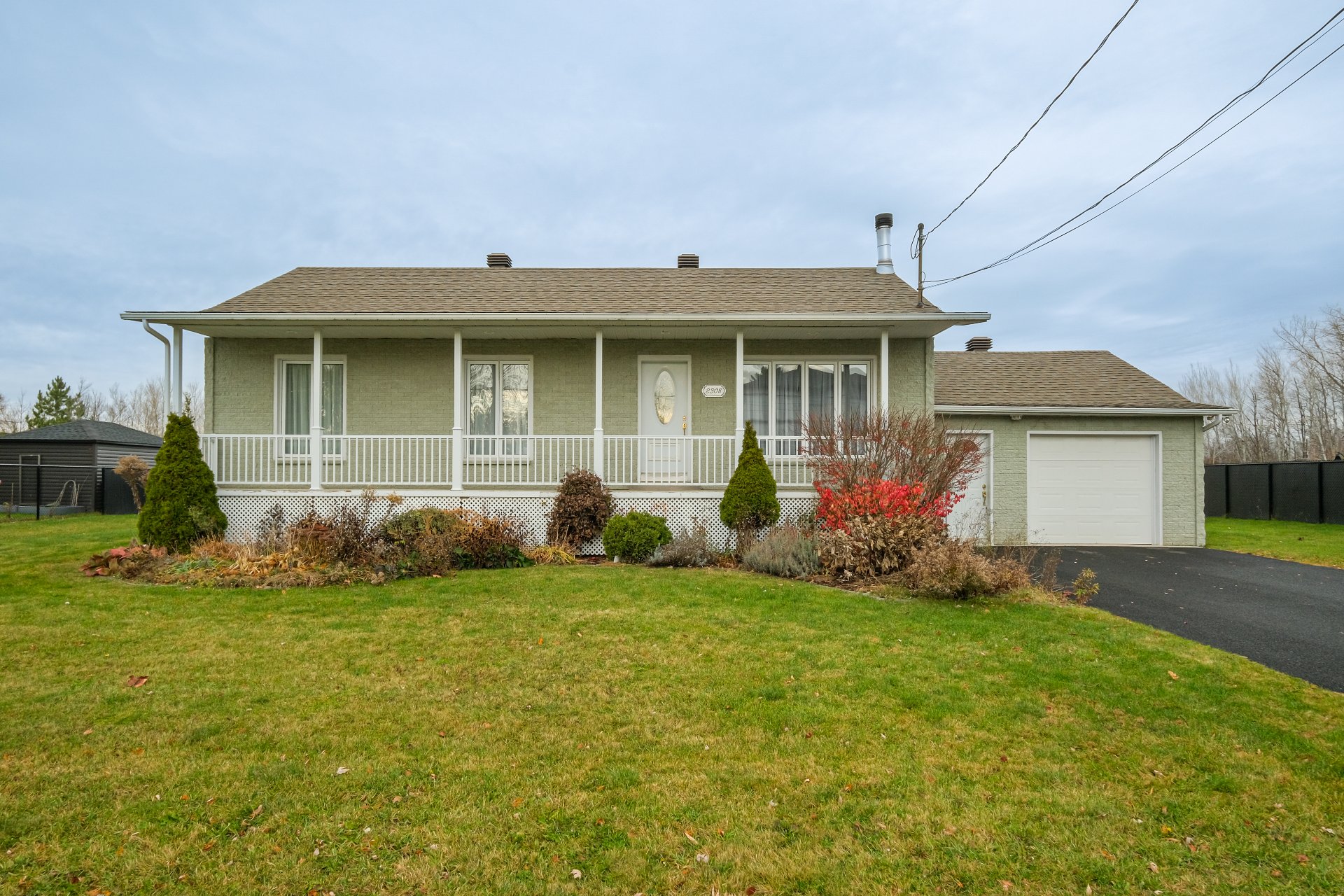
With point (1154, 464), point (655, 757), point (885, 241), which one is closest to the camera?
point (655, 757)

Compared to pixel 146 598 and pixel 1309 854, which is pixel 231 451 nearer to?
pixel 146 598

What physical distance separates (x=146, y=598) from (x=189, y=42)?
10457mm

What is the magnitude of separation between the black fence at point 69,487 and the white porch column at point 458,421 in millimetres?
15554

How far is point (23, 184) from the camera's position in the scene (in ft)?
65.7

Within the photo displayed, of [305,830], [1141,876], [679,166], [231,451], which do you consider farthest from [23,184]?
[1141,876]

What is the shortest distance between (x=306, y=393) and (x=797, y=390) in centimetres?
862

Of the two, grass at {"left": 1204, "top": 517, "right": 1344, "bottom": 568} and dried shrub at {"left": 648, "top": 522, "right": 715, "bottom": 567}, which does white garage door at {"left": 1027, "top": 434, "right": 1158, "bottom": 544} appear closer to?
grass at {"left": 1204, "top": 517, "right": 1344, "bottom": 568}

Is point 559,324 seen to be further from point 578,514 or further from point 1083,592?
point 1083,592

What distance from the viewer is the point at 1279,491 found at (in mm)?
17266

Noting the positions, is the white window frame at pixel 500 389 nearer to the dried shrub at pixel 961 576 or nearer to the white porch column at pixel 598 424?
the white porch column at pixel 598 424

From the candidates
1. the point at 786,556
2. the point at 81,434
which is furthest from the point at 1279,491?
the point at 81,434

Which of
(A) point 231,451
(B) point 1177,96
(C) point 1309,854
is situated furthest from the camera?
(A) point 231,451

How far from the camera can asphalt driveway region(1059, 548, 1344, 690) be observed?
5.44 meters

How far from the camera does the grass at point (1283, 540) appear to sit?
428 inches
